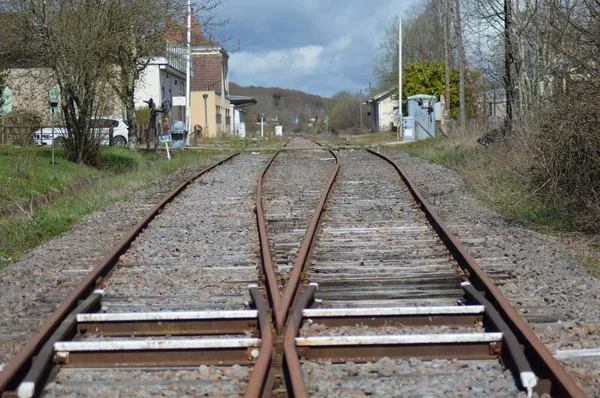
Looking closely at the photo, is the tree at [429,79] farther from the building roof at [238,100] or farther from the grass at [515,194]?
the grass at [515,194]

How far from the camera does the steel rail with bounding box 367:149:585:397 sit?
4223 mm

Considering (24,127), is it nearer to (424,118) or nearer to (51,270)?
(51,270)

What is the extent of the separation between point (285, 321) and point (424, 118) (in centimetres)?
3450

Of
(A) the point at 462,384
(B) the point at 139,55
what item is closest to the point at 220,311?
(A) the point at 462,384

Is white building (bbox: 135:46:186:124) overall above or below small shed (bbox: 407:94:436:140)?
above

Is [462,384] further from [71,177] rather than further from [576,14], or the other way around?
[71,177]

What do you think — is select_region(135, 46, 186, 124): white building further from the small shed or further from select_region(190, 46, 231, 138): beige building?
the small shed

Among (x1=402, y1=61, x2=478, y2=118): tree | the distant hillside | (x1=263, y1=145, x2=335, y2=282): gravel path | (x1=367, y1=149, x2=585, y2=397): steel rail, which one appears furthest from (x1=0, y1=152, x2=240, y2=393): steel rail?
the distant hillside

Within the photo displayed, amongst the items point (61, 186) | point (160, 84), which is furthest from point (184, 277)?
point (160, 84)

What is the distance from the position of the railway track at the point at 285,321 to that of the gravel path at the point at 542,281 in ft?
0.82

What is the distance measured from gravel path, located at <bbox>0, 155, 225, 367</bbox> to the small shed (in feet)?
89.4

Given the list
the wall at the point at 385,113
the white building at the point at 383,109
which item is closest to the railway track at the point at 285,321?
the white building at the point at 383,109

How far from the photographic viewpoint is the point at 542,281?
6973mm

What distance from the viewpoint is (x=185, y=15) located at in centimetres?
2738
